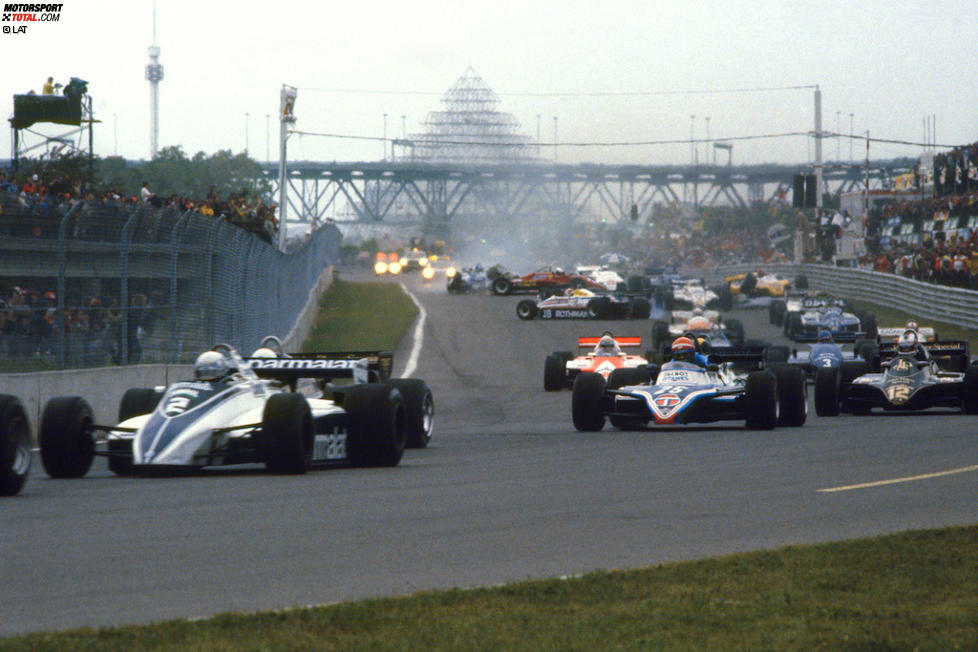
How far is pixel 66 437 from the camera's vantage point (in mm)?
11891

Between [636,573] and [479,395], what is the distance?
65.9ft

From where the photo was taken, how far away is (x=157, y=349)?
18125mm

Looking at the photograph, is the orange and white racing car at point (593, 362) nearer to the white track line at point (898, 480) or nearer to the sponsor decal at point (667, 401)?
the sponsor decal at point (667, 401)

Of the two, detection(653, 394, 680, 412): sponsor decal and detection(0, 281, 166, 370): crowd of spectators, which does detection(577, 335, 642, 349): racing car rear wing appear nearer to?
detection(653, 394, 680, 412): sponsor decal

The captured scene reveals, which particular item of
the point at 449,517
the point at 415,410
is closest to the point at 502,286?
the point at 415,410

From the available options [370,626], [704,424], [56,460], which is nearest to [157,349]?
[56,460]

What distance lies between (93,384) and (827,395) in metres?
10.4

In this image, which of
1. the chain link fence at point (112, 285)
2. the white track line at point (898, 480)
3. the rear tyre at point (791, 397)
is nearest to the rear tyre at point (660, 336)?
the chain link fence at point (112, 285)

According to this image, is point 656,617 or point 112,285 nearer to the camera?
point 656,617

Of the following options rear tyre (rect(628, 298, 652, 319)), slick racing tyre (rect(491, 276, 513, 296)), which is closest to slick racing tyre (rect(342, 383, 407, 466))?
rear tyre (rect(628, 298, 652, 319))

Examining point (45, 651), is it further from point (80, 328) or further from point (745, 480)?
point (80, 328)

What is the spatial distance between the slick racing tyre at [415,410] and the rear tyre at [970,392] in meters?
8.21

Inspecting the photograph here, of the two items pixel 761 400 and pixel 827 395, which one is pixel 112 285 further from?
pixel 827 395

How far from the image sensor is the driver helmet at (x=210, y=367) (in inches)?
493
